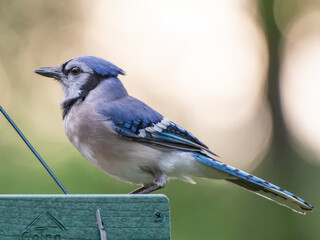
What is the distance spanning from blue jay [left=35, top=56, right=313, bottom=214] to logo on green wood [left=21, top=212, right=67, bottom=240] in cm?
77

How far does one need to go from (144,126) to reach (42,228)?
1.03 metres

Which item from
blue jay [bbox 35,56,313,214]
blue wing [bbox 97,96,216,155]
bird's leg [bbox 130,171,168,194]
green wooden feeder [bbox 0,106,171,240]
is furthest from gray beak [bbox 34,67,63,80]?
green wooden feeder [bbox 0,106,171,240]

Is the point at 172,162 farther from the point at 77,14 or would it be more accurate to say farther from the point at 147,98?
the point at 77,14

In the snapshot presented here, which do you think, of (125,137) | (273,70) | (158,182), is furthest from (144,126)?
(273,70)

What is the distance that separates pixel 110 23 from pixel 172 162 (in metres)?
4.21

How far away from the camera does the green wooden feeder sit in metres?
2.15

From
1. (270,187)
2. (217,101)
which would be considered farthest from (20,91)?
(270,187)

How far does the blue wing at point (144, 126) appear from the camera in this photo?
304 cm

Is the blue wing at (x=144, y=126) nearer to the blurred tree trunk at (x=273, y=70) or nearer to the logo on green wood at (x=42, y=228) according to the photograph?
the logo on green wood at (x=42, y=228)

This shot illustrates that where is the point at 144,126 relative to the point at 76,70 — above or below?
below

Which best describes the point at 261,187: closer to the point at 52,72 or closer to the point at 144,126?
the point at 144,126

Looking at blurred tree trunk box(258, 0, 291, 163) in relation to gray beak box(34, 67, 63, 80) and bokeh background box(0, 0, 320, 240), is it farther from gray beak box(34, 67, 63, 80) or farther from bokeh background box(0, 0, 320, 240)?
gray beak box(34, 67, 63, 80)

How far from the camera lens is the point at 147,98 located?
249 inches

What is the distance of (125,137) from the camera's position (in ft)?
9.88
